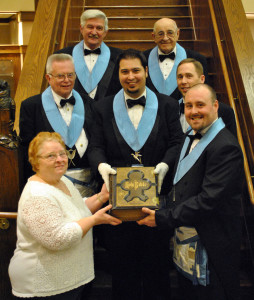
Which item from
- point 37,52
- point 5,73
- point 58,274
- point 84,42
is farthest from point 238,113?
point 5,73

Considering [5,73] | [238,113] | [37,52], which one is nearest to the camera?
[238,113]

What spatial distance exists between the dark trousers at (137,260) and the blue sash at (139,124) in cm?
53

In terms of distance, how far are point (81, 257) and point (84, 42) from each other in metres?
2.18

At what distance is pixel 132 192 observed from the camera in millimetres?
2486

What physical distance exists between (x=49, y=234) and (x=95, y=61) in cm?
205

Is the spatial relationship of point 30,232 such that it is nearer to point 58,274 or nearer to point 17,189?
point 58,274

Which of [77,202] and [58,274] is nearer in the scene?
[58,274]

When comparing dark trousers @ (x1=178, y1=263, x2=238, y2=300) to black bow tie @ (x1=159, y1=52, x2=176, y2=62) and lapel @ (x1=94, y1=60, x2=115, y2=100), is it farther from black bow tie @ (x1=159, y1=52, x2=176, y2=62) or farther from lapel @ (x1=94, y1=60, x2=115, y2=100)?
black bow tie @ (x1=159, y1=52, x2=176, y2=62)

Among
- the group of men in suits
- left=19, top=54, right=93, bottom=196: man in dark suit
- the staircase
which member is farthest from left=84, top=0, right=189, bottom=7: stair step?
left=19, top=54, right=93, bottom=196: man in dark suit

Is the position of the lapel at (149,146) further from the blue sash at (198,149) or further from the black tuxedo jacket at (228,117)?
the black tuxedo jacket at (228,117)

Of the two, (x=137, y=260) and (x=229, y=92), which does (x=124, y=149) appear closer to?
(x=137, y=260)

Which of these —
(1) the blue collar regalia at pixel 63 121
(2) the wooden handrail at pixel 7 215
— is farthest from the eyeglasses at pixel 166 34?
(2) the wooden handrail at pixel 7 215

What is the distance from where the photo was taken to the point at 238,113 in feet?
12.6

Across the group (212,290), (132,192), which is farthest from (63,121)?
(212,290)
